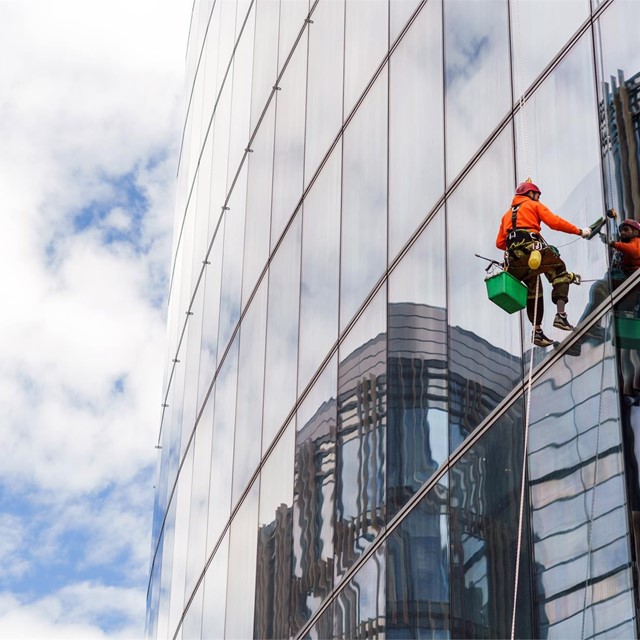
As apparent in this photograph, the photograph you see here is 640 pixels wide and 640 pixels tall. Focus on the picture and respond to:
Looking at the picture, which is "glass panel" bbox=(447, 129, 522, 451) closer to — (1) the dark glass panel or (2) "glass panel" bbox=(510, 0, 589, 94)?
(1) the dark glass panel

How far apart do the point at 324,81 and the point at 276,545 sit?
23.2ft

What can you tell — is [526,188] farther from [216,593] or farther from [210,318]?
[210,318]

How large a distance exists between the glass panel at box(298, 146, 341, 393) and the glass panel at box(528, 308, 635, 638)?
6644 mm

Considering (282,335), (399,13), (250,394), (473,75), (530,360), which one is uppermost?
(399,13)

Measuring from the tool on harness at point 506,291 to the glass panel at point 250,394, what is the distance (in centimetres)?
995

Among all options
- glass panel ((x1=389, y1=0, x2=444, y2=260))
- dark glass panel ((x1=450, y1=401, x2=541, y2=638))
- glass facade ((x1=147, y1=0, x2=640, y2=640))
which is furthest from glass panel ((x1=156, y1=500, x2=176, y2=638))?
dark glass panel ((x1=450, y1=401, x2=541, y2=638))

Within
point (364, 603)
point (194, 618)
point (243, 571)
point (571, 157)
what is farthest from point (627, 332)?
point (194, 618)

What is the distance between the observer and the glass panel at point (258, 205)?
23.0 meters

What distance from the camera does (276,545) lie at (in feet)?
61.8

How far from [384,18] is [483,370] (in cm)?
670

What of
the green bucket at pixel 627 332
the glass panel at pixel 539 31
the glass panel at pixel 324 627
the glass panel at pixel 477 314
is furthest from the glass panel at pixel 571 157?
the glass panel at pixel 324 627

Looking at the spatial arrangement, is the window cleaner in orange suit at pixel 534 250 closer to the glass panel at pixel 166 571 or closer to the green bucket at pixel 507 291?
the green bucket at pixel 507 291

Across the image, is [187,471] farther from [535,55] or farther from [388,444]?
[535,55]

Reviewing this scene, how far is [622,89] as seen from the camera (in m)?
11.4
